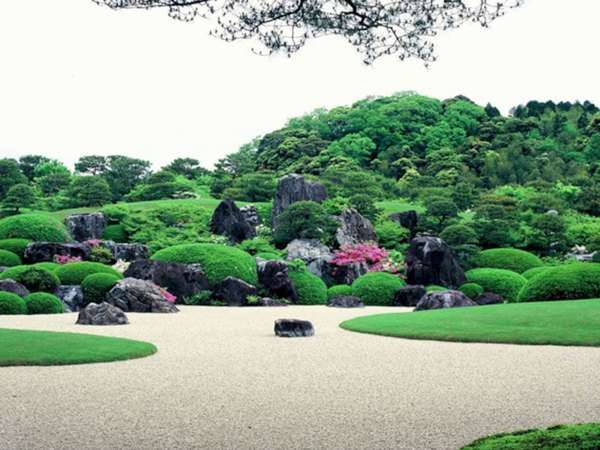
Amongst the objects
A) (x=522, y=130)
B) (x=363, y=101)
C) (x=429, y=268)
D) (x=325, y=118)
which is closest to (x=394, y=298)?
(x=429, y=268)

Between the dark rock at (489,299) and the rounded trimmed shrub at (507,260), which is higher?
the rounded trimmed shrub at (507,260)

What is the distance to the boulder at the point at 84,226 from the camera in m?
28.4

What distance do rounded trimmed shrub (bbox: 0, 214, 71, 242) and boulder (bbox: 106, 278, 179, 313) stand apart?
10.1 metres

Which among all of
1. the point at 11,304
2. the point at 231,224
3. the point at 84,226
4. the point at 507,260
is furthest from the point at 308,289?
the point at 84,226

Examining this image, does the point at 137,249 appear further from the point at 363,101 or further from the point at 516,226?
the point at 363,101

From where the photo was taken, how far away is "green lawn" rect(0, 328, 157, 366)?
795 centimetres

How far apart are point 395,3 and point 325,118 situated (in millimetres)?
55256

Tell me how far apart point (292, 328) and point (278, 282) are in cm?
839

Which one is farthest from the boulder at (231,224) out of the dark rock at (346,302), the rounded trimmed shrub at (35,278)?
the rounded trimmed shrub at (35,278)

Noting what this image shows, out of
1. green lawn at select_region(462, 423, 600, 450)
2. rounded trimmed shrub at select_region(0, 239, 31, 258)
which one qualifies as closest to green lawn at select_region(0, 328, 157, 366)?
green lawn at select_region(462, 423, 600, 450)

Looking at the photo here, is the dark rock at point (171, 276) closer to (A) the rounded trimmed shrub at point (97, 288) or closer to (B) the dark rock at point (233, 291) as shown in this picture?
(B) the dark rock at point (233, 291)

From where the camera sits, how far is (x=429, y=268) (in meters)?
21.2

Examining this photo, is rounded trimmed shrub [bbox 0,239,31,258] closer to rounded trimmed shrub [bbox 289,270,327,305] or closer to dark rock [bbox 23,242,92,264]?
dark rock [bbox 23,242,92,264]

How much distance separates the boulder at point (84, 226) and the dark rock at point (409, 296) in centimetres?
1499
